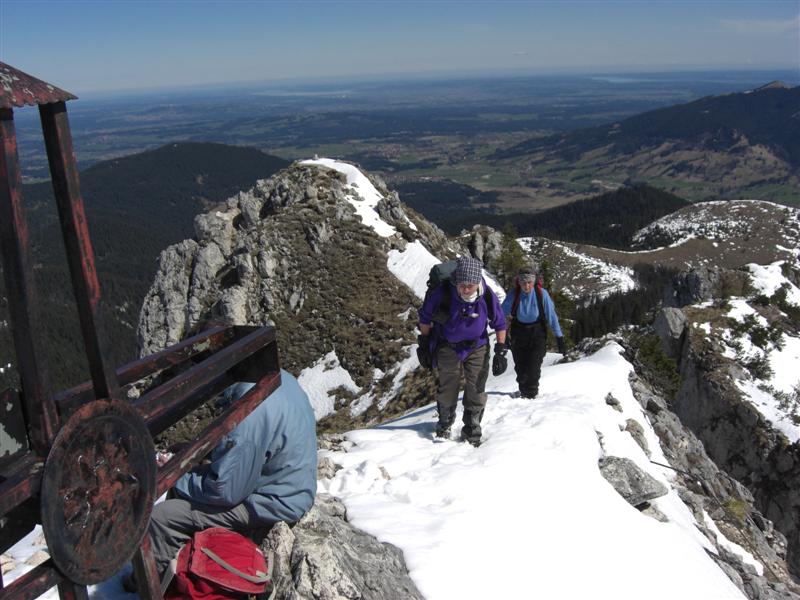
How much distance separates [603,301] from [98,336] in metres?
91.5

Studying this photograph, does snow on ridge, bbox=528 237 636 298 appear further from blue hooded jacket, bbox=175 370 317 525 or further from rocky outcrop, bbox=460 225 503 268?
blue hooded jacket, bbox=175 370 317 525

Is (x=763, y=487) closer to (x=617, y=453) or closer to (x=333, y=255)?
(x=617, y=453)

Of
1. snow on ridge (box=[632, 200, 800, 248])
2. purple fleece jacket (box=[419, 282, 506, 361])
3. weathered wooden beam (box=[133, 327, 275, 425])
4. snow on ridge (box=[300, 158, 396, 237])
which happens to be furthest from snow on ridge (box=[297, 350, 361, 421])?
snow on ridge (box=[632, 200, 800, 248])

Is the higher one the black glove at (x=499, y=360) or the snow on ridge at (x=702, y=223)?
the black glove at (x=499, y=360)

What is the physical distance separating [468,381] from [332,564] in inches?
197

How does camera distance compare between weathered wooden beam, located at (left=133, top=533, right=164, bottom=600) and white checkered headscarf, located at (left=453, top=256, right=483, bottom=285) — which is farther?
white checkered headscarf, located at (left=453, top=256, right=483, bottom=285)

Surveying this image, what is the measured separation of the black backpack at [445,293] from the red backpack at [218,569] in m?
5.25

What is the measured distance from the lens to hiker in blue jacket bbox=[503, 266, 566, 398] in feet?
38.8

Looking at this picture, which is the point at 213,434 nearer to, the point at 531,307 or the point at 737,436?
the point at 531,307

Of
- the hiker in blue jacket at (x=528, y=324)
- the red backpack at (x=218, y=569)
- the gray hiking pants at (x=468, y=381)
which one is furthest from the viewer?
the hiker in blue jacket at (x=528, y=324)

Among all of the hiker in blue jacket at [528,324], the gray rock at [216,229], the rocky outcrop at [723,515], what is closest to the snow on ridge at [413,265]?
the gray rock at [216,229]

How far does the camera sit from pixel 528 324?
12109 millimetres

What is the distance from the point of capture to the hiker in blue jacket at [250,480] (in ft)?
15.9

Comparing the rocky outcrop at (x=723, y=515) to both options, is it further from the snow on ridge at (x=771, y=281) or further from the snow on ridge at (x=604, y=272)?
the snow on ridge at (x=604, y=272)
